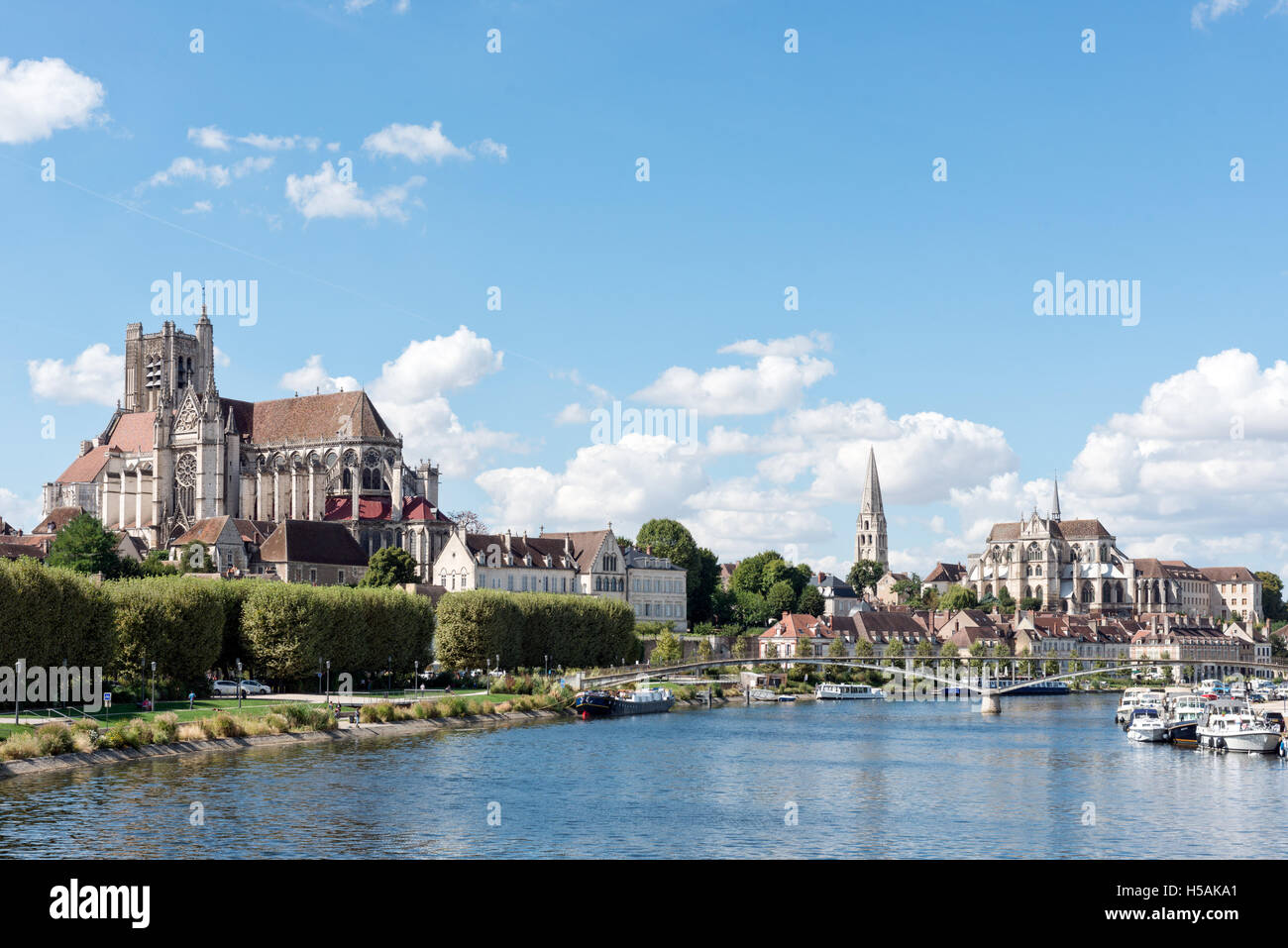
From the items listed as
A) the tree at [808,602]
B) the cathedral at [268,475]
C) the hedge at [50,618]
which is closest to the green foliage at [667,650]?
the cathedral at [268,475]

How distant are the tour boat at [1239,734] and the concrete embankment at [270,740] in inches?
1517

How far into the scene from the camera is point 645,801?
4938 centimetres

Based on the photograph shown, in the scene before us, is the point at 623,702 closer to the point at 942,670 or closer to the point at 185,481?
the point at 942,670

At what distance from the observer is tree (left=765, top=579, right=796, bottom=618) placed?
179875 millimetres

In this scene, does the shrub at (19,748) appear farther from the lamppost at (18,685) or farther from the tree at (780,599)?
the tree at (780,599)

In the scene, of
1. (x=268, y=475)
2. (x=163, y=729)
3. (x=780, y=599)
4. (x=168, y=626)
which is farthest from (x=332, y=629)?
(x=780, y=599)

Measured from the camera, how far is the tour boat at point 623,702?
303 ft

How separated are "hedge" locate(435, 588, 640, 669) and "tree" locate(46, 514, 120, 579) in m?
33.3

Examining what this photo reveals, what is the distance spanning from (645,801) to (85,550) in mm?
85089

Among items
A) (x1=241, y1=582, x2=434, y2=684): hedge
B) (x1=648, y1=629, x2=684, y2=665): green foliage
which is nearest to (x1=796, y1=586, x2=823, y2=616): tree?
(x1=648, y1=629, x2=684, y2=665): green foliage

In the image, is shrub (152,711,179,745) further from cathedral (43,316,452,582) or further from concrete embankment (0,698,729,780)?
cathedral (43,316,452,582)

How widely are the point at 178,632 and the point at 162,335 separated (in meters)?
132
